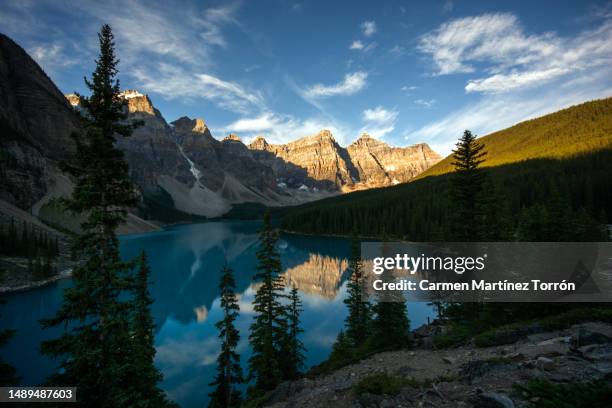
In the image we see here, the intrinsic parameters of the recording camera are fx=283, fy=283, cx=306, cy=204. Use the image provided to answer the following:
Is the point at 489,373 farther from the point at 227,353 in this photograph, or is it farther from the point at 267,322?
the point at 227,353

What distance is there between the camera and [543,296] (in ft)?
47.5

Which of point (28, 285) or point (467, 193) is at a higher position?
point (467, 193)

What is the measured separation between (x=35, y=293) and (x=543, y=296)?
72.8 m

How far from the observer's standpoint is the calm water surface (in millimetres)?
27641

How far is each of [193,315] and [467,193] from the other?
136 ft

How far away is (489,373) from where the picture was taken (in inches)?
346

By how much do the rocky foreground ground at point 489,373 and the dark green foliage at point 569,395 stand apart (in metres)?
0.21

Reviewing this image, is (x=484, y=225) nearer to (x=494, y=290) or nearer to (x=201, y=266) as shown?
(x=494, y=290)

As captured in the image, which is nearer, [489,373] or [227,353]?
[489,373]

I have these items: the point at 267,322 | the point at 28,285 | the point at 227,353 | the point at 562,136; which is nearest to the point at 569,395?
the point at 267,322

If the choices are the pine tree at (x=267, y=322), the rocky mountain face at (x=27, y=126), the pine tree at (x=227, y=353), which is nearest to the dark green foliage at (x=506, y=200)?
the pine tree at (x=267, y=322)

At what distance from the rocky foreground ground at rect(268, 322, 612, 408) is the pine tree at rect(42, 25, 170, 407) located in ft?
22.3

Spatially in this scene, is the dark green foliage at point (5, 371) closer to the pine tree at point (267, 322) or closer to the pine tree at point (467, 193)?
the pine tree at point (267, 322)

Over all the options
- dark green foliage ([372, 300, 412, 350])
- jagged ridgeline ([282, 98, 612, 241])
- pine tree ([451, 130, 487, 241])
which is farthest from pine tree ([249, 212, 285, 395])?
jagged ridgeline ([282, 98, 612, 241])
